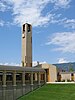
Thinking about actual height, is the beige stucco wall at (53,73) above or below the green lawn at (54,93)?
above

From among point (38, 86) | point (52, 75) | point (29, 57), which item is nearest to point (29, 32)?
point (29, 57)

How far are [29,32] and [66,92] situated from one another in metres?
23.7

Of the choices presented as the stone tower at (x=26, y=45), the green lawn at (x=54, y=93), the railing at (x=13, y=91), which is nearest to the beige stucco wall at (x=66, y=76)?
the stone tower at (x=26, y=45)

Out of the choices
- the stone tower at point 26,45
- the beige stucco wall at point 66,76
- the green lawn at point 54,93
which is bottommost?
the green lawn at point 54,93

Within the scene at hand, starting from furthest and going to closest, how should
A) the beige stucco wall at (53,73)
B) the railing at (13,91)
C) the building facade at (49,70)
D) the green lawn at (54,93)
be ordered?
1. the beige stucco wall at (53,73)
2. the building facade at (49,70)
3. the railing at (13,91)
4. the green lawn at (54,93)

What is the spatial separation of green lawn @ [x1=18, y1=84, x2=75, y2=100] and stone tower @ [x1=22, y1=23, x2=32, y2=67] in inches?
467

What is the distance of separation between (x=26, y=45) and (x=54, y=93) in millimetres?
20216

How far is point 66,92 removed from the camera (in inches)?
1939

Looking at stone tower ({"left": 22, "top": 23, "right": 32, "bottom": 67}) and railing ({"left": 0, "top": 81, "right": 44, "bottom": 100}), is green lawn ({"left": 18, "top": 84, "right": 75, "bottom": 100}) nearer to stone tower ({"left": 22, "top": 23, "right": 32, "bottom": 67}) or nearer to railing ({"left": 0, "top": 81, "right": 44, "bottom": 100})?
railing ({"left": 0, "top": 81, "right": 44, "bottom": 100})

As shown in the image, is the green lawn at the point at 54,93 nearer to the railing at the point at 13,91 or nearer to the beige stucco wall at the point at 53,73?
the railing at the point at 13,91

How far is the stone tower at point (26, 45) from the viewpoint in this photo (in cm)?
6556

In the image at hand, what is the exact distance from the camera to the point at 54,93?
162 feet

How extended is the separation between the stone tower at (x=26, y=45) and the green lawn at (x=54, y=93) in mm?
11858

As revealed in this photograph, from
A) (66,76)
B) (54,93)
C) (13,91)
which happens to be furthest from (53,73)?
(13,91)
